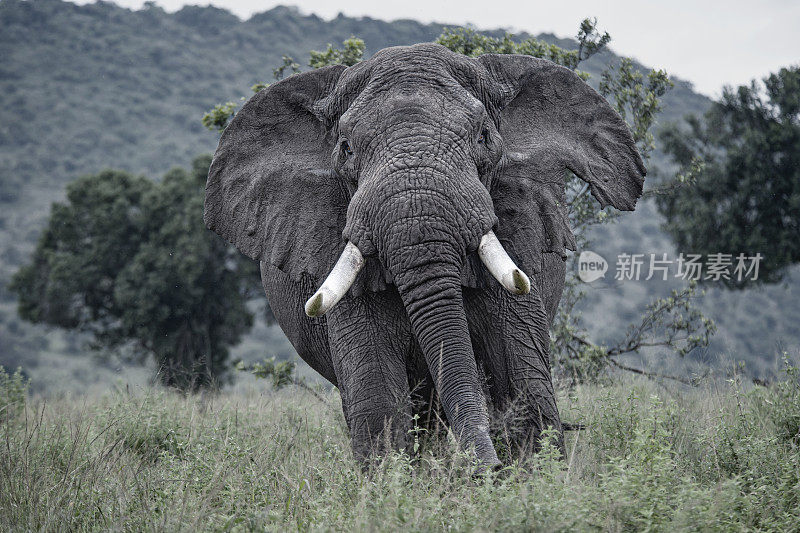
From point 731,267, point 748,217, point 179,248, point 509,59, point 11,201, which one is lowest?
point 11,201

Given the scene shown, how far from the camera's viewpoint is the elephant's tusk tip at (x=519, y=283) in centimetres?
513

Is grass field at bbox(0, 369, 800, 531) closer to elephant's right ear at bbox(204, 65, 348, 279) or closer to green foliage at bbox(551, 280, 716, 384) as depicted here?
elephant's right ear at bbox(204, 65, 348, 279)

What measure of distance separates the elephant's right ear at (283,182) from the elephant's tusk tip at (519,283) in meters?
1.38

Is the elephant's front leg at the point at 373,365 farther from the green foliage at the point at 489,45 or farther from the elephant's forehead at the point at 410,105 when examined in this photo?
the green foliage at the point at 489,45

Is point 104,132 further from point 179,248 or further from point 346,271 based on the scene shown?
point 346,271

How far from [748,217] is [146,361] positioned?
65.7ft

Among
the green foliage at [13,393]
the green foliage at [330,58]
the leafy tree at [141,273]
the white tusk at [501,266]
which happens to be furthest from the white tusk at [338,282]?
the leafy tree at [141,273]

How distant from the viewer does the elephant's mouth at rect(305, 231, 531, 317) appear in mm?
5160

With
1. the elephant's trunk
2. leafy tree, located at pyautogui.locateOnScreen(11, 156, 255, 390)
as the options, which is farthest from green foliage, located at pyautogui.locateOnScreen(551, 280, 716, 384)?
leafy tree, located at pyautogui.locateOnScreen(11, 156, 255, 390)

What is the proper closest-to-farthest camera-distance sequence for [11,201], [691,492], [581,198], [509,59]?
[691,492], [509,59], [581,198], [11,201]

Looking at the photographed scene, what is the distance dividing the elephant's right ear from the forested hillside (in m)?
34.7

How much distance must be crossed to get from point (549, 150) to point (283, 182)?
2013 millimetres

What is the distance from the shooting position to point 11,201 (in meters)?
65.1

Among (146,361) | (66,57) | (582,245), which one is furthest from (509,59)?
(66,57)
